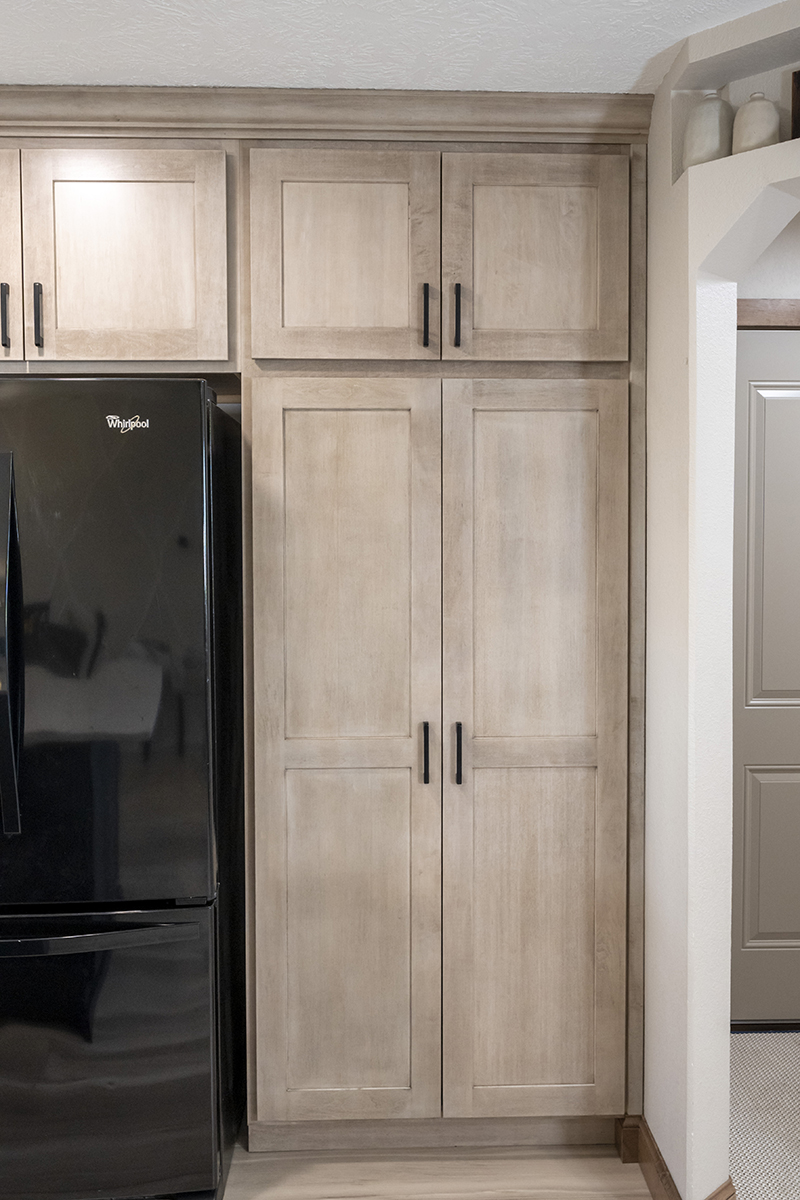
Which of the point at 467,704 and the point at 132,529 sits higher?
the point at 132,529

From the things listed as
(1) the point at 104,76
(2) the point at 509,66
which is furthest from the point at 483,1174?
(1) the point at 104,76

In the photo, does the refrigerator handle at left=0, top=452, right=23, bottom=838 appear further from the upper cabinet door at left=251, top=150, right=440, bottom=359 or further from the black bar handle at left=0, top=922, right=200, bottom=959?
the upper cabinet door at left=251, top=150, right=440, bottom=359

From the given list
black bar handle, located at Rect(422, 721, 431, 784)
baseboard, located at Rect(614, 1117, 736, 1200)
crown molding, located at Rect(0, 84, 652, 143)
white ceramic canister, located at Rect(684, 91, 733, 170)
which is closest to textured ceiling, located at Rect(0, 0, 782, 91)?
crown molding, located at Rect(0, 84, 652, 143)

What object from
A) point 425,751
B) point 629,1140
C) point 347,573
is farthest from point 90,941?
point 629,1140

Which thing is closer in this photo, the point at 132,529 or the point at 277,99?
the point at 132,529

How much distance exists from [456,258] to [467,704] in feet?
3.48

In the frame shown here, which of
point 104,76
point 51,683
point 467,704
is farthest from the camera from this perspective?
point 467,704

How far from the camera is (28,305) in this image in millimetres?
2057

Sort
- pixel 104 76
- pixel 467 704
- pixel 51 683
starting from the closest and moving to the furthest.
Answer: pixel 51 683 < pixel 104 76 < pixel 467 704

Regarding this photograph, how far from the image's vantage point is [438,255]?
6.87 ft

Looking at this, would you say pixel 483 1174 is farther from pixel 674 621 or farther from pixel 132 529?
pixel 132 529

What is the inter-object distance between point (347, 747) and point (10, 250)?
1.40 metres

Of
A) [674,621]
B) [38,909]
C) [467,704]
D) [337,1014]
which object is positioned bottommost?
[337,1014]

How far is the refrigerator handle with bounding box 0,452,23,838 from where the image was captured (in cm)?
180
